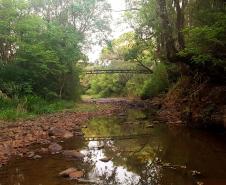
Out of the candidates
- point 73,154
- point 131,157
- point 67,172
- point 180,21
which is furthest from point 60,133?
point 180,21

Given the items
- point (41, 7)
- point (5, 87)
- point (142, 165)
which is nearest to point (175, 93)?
point (5, 87)

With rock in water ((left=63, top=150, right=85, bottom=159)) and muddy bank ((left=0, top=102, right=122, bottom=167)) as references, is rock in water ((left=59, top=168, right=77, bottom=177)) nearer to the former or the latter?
rock in water ((left=63, top=150, right=85, bottom=159))

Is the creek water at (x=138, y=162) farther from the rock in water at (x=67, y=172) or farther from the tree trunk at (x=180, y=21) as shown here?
the tree trunk at (x=180, y=21)

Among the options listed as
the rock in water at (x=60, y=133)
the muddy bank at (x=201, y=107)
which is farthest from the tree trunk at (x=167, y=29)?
the rock in water at (x=60, y=133)

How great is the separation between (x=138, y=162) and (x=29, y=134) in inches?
177

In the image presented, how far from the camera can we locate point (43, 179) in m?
6.13

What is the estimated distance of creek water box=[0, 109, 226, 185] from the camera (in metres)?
6.11

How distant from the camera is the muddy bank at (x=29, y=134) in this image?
841 cm

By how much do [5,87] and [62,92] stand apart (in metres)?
8.03

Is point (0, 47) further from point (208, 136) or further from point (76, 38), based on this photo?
point (208, 136)

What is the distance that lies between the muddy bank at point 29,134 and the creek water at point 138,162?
60 centimetres

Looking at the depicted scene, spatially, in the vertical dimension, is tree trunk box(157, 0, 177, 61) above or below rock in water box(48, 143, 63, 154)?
above

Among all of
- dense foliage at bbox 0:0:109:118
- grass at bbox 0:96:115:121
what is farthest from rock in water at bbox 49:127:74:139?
dense foliage at bbox 0:0:109:118

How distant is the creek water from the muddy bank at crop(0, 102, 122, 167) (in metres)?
0.60
